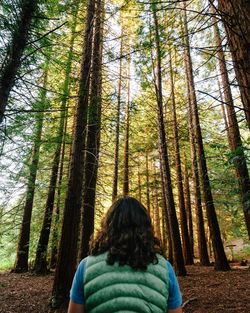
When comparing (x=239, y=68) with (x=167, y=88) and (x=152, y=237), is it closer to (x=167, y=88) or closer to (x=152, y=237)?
(x=152, y=237)

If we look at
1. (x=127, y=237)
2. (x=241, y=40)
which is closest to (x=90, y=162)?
(x=241, y=40)

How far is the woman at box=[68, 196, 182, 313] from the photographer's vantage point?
150 cm

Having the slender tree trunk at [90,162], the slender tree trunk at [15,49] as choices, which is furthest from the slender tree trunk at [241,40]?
the slender tree trunk at [90,162]

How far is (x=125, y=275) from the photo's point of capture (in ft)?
5.11

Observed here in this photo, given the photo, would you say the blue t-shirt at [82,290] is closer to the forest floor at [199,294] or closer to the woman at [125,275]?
the woman at [125,275]

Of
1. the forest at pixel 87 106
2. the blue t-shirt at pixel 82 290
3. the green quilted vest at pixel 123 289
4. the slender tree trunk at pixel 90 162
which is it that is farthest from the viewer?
the slender tree trunk at pixel 90 162

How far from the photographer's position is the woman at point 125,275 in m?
1.50

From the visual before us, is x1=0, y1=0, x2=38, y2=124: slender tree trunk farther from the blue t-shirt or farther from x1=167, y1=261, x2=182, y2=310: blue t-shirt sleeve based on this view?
x1=167, y1=261, x2=182, y2=310: blue t-shirt sleeve

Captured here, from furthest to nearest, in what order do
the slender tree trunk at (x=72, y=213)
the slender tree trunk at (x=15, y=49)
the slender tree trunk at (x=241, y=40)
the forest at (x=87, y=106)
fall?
the slender tree trunk at (x=72, y=213), the slender tree trunk at (x=15, y=49), the forest at (x=87, y=106), the slender tree trunk at (x=241, y=40)

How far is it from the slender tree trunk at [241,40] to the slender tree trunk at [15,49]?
308 cm

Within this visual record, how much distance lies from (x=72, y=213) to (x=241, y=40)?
17.4 feet

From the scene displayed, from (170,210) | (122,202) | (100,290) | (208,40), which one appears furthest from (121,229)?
(170,210)

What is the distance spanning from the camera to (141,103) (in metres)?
15.0

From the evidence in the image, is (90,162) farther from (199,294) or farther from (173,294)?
(173,294)
